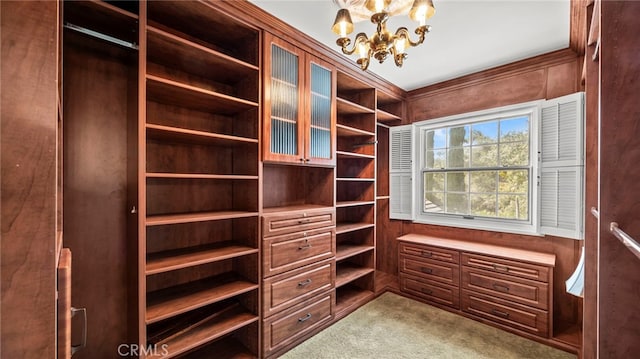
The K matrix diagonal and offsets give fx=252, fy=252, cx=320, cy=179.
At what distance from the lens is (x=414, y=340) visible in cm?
230

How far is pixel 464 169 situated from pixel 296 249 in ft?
7.77

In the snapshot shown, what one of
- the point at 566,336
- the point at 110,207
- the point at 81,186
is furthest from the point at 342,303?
the point at 81,186

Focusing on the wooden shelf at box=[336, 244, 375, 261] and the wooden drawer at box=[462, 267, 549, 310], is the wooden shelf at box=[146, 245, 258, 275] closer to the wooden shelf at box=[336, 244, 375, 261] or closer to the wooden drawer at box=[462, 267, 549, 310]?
the wooden shelf at box=[336, 244, 375, 261]

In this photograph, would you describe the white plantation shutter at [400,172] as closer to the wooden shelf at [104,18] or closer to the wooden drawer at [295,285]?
the wooden drawer at [295,285]

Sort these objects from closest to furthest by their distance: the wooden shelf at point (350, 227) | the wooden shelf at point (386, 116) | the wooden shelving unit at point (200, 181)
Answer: the wooden shelving unit at point (200, 181) → the wooden shelf at point (350, 227) → the wooden shelf at point (386, 116)

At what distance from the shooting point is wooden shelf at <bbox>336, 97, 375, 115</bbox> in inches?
109

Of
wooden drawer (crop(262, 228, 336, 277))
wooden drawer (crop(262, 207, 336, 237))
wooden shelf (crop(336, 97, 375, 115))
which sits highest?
wooden shelf (crop(336, 97, 375, 115))

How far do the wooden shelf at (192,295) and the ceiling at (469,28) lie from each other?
2.14 m

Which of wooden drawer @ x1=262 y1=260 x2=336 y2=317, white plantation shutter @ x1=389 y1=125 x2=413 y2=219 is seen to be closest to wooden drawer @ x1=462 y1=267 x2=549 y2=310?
white plantation shutter @ x1=389 y1=125 x2=413 y2=219

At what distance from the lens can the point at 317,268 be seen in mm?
2426

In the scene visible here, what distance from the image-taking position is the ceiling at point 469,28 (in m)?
1.85

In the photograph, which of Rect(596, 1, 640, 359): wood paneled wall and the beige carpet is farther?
the beige carpet

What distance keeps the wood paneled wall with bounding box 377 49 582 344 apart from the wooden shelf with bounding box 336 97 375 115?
957 millimetres

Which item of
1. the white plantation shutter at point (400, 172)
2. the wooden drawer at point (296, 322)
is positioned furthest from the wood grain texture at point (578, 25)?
the wooden drawer at point (296, 322)
